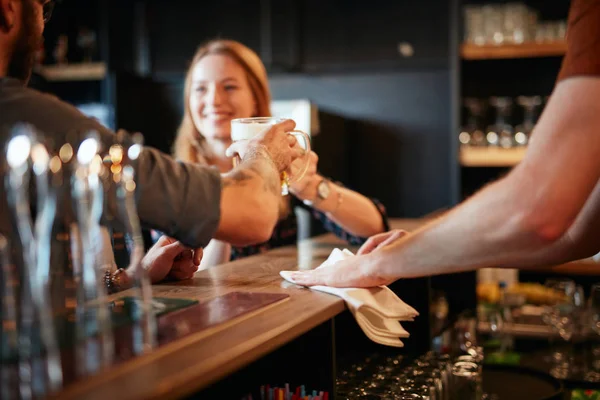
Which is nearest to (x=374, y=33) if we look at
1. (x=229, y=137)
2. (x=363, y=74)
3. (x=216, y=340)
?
(x=363, y=74)

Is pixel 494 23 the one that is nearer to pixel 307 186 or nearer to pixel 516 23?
pixel 516 23

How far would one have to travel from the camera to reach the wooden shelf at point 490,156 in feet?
12.5

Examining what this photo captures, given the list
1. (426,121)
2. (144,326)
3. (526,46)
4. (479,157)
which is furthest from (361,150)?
(144,326)

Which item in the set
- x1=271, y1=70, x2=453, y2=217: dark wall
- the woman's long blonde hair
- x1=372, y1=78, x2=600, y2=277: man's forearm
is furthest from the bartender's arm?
x1=271, y1=70, x2=453, y2=217: dark wall

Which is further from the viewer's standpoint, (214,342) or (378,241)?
(378,241)

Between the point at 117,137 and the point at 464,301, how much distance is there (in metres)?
1.73

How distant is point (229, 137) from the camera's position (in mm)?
2408

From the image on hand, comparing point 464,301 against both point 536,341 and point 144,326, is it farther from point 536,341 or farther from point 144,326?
point 144,326

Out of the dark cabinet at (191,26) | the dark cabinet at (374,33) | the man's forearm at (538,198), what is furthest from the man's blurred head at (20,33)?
the dark cabinet at (191,26)

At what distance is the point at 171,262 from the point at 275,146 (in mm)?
308

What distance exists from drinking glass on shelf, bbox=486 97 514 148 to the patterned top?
1545 mm

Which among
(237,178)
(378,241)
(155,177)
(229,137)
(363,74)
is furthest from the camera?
(363,74)

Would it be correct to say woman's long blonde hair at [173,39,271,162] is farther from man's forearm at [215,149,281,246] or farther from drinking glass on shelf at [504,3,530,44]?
drinking glass on shelf at [504,3,530,44]

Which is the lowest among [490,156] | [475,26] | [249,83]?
[490,156]
